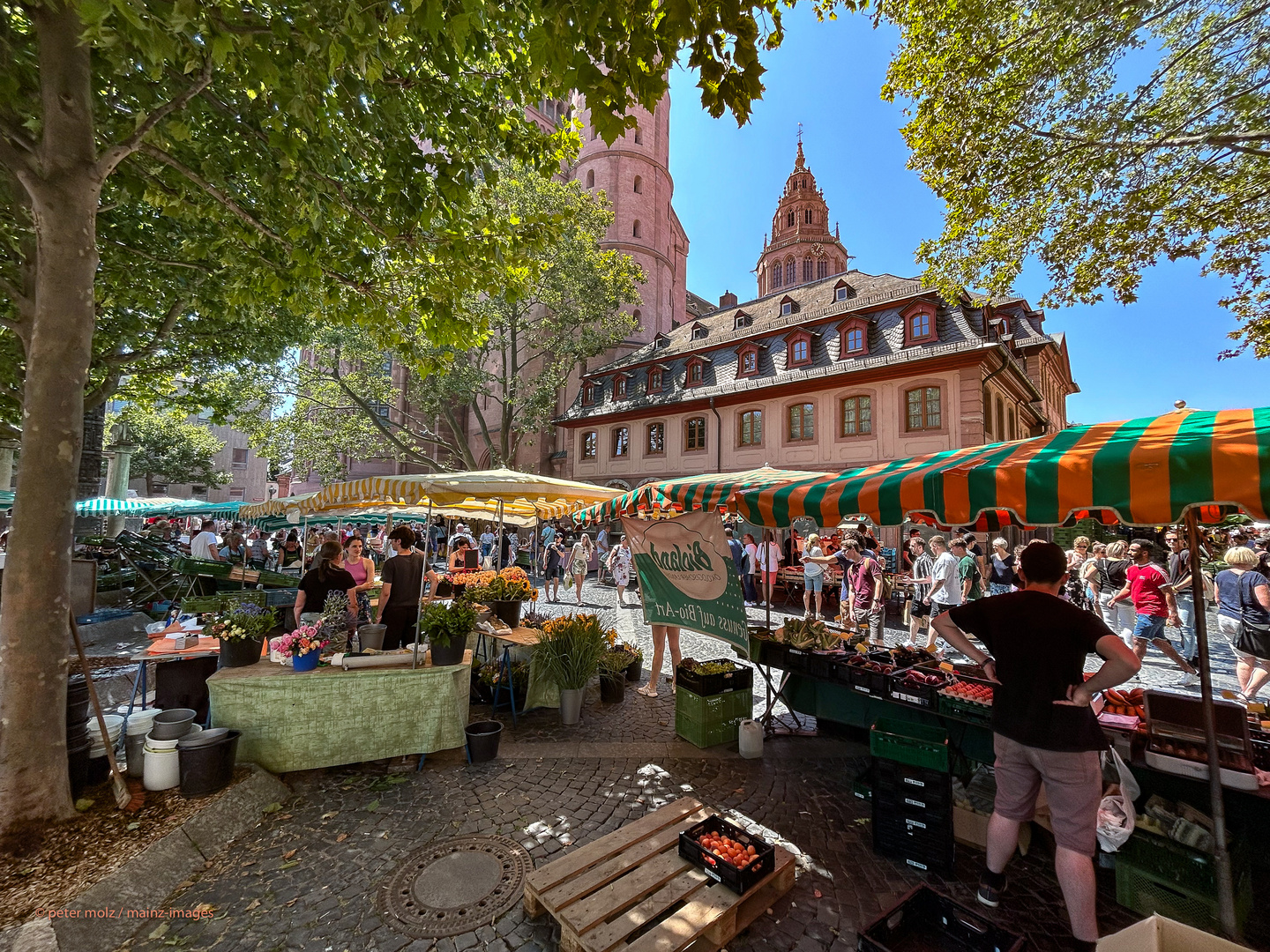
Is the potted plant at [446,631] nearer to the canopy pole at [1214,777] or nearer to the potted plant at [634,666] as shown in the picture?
the potted plant at [634,666]

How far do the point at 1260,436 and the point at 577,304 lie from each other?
2254 cm

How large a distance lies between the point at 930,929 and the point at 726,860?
44.5 inches

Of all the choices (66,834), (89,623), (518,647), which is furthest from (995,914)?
(89,623)

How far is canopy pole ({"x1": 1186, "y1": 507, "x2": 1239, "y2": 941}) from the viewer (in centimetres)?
307

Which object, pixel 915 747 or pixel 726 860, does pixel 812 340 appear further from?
pixel 726 860

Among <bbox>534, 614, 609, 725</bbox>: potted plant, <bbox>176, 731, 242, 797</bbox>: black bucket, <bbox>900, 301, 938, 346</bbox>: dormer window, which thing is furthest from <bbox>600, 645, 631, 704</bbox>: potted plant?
<bbox>900, 301, 938, 346</bbox>: dormer window

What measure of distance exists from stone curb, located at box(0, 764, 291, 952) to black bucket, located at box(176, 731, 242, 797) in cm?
17

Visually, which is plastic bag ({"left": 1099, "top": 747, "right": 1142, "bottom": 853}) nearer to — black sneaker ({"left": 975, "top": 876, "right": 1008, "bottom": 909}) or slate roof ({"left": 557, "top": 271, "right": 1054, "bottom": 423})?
black sneaker ({"left": 975, "top": 876, "right": 1008, "bottom": 909})

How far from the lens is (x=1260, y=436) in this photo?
108 inches

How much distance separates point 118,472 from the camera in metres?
20.1

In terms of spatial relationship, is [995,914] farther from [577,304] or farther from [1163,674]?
[577,304]

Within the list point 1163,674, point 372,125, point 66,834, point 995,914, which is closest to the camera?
point 995,914

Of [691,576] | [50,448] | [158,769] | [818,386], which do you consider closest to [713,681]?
[691,576]

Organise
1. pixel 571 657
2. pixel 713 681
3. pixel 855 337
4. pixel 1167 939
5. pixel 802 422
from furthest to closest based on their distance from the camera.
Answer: pixel 802 422
pixel 855 337
pixel 571 657
pixel 713 681
pixel 1167 939
